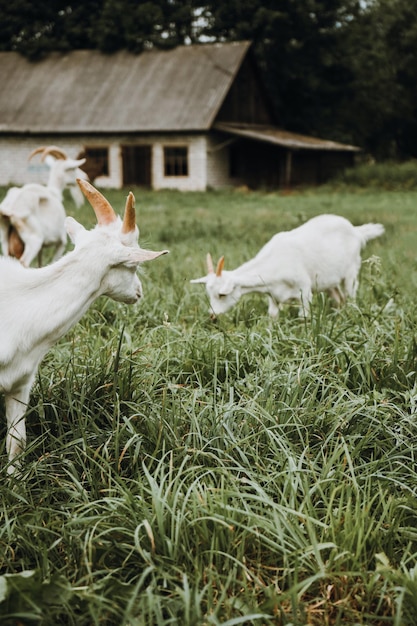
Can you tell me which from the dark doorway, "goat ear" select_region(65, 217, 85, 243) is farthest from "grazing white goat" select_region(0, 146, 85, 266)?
the dark doorway

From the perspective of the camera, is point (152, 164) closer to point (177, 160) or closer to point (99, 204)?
point (177, 160)

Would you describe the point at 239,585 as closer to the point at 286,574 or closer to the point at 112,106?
the point at 286,574

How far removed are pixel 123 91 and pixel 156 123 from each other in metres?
2.64

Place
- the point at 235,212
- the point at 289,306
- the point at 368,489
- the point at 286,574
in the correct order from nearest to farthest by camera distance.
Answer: the point at 286,574 < the point at 368,489 < the point at 289,306 < the point at 235,212

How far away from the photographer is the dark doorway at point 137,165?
31500 millimetres

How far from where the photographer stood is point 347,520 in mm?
2895

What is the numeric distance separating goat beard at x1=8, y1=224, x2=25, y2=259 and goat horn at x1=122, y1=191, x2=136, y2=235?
5.68m

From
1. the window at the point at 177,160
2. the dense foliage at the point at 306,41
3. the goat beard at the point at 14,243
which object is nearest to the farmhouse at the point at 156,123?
the window at the point at 177,160

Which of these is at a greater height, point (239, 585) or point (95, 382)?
point (95, 382)

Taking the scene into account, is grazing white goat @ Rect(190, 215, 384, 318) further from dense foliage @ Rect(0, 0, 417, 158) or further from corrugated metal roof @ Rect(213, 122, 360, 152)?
dense foliage @ Rect(0, 0, 417, 158)

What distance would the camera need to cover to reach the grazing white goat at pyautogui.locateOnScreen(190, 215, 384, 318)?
616 cm

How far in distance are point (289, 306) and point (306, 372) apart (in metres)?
2.52

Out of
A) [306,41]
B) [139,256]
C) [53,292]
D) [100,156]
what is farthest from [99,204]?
[306,41]

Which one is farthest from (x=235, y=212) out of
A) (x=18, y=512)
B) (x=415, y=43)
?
(x=415, y=43)
